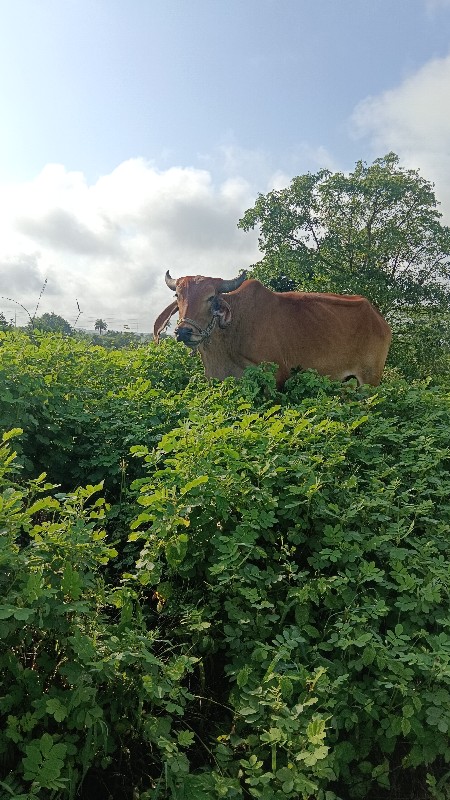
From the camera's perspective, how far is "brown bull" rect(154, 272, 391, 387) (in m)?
6.70

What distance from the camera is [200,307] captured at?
6.67 meters

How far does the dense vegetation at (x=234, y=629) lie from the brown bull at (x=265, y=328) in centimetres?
299

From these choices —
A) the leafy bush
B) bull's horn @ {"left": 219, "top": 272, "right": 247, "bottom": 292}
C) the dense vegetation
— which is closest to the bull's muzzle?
bull's horn @ {"left": 219, "top": 272, "right": 247, "bottom": 292}

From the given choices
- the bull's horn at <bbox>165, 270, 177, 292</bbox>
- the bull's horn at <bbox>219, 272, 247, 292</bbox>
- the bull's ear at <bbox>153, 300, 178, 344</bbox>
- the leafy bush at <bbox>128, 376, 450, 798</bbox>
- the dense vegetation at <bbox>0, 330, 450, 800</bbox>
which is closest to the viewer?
the dense vegetation at <bbox>0, 330, 450, 800</bbox>

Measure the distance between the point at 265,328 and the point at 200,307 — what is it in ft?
2.81

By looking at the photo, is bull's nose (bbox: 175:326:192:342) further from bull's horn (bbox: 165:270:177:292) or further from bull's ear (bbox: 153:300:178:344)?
bull's ear (bbox: 153:300:178:344)

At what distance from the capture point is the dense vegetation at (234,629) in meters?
2.07

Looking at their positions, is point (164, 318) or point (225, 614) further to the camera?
point (164, 318)

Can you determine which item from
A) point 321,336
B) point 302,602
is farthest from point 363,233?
point 302,602

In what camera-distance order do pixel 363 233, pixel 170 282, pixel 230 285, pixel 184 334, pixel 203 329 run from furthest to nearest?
1. pixel 363 233
2. pixel 170 282
3. pixel 230 285
4. pixel 203 329
5. pixel 184 334

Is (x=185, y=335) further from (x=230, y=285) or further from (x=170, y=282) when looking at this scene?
(x=170, y=282)

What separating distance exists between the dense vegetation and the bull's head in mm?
2759

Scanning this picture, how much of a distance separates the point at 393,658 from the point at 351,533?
622 millimetres

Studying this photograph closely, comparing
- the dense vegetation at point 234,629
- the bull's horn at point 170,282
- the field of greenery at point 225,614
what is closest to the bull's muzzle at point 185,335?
the bull's horn at point 170,282
